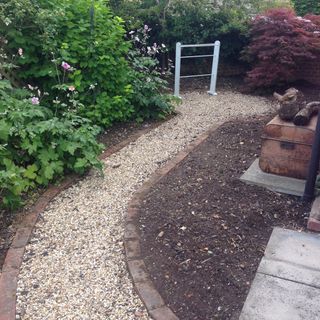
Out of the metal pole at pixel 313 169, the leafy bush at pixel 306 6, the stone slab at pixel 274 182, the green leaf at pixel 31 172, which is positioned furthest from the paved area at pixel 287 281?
the leafy bush at pixel 306 6

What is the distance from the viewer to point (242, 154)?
3998 millimetres

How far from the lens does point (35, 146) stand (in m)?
3.22

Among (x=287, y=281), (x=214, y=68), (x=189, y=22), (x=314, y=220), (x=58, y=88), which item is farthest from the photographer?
(x=189, y=22)

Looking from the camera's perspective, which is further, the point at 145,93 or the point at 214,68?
the point at 214,68

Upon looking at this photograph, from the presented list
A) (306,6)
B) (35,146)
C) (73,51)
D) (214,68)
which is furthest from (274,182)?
(306,6)

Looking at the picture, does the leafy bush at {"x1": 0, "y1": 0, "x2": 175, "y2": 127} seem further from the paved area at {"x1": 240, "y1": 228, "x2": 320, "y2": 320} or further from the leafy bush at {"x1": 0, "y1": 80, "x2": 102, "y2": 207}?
the paved area at {"x1": 240, "y1": 228, "x2": 320, "y2": 320}

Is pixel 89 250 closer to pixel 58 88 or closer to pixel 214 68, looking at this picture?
pixel 58 88

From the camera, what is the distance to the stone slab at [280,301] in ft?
6.66

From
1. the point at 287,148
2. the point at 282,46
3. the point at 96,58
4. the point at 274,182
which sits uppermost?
the point at 96,58

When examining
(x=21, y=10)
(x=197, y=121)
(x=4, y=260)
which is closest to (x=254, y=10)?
(x=197, y=121)

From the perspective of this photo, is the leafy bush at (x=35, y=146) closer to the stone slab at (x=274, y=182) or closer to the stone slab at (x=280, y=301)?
the stone slab at (x=274, y=182)

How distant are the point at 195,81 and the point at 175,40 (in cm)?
81

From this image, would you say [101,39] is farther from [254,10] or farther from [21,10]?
[254,10]

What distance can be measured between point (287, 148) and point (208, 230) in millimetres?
1181
